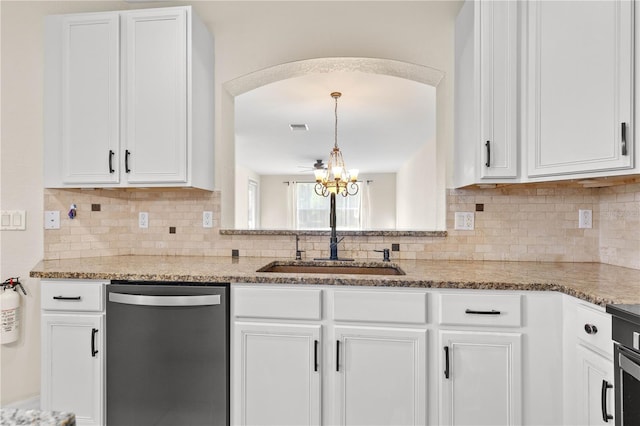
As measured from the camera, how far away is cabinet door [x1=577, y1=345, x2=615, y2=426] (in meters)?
1.34

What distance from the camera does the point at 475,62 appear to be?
1.96 metres

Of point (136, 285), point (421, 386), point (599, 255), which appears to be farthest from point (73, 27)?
point (599, 255)

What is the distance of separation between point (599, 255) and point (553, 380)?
3.39ft

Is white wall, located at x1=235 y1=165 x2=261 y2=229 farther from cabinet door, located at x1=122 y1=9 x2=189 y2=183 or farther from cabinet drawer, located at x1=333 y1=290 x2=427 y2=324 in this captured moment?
cabinet drawer, located at x1=333 y1=290 x2=427 y2=324

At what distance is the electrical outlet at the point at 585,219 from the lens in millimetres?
2244

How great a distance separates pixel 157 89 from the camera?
7.05ft

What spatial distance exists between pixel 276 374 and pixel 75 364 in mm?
1021

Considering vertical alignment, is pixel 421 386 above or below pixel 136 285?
below

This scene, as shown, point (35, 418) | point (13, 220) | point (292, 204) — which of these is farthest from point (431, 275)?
point (292, 204)

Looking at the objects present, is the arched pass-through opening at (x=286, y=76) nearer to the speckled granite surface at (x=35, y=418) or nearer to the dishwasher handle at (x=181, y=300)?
the dishwasher handle at (x=181, y=300)

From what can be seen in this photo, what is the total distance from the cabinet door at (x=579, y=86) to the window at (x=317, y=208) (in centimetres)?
736

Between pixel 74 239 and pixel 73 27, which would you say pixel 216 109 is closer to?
pixel 73 27

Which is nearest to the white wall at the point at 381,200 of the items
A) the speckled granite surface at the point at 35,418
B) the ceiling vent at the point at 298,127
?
the ceiling vent at the point at 298,127

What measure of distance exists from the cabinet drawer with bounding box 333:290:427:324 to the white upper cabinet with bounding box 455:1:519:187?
30.5 inches
